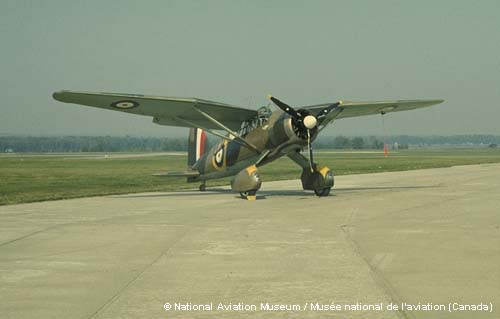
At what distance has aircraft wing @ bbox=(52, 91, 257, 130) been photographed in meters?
19.1

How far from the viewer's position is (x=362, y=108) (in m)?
23.7

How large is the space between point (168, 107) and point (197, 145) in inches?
219

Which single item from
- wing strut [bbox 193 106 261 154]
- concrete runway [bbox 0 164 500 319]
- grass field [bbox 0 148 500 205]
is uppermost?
wing strut [bbox 193 106 261 154]

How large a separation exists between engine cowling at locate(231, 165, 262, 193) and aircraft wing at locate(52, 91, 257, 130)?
257 centimetres

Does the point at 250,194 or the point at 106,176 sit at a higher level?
the point at 250,194

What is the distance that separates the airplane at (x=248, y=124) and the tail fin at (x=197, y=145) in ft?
4.77

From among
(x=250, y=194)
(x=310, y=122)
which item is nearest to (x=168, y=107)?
(x=250, y=194)

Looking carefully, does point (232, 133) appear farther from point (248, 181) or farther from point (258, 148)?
point (248, 181)

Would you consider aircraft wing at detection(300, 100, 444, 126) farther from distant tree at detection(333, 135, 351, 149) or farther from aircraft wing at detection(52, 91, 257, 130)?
distant tree at detection(333, 135, 351, 149)

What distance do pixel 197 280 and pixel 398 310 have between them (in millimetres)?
2422

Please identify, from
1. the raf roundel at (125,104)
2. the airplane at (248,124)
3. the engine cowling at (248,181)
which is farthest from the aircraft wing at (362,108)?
the raf roundel at (125,104)

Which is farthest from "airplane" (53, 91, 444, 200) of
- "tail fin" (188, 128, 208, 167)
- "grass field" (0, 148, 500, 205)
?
"grass field" (0, 148, 500, 205)

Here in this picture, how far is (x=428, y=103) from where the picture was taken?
82.5ft

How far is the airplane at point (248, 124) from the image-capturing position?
1970 cm
